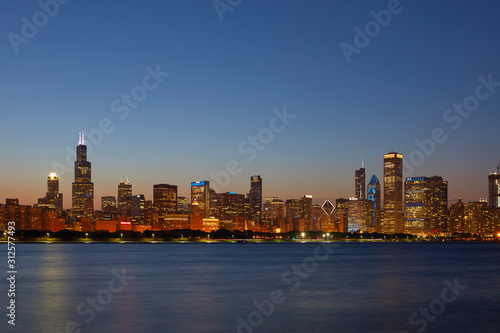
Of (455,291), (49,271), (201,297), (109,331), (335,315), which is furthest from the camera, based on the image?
(49,271)

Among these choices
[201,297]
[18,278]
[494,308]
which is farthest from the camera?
[18,278]

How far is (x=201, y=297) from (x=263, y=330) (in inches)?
648

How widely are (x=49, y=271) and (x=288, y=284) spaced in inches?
1380

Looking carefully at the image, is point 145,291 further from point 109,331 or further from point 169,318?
point 109,331

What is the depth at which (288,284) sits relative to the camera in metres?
59.6

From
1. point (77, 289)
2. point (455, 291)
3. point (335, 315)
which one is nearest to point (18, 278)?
point (77, 289)

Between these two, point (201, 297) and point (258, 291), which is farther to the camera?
point (258, 291)

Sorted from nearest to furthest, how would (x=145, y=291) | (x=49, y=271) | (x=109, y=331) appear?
(x=109, y=331)
(x=145, y=291)
(x=49, y=271)

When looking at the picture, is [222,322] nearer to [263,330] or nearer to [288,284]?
[263,330]

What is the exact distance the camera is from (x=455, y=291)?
5759cm

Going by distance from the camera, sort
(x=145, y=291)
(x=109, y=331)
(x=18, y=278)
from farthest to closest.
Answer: (x=18, y=278) < (x=145, y=291) < (x=109, y=331)

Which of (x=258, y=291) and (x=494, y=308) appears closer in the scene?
(x=494, y=308)

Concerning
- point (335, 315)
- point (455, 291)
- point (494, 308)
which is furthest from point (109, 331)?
point (455, 291)

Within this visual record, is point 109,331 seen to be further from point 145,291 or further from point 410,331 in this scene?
point 145,291
